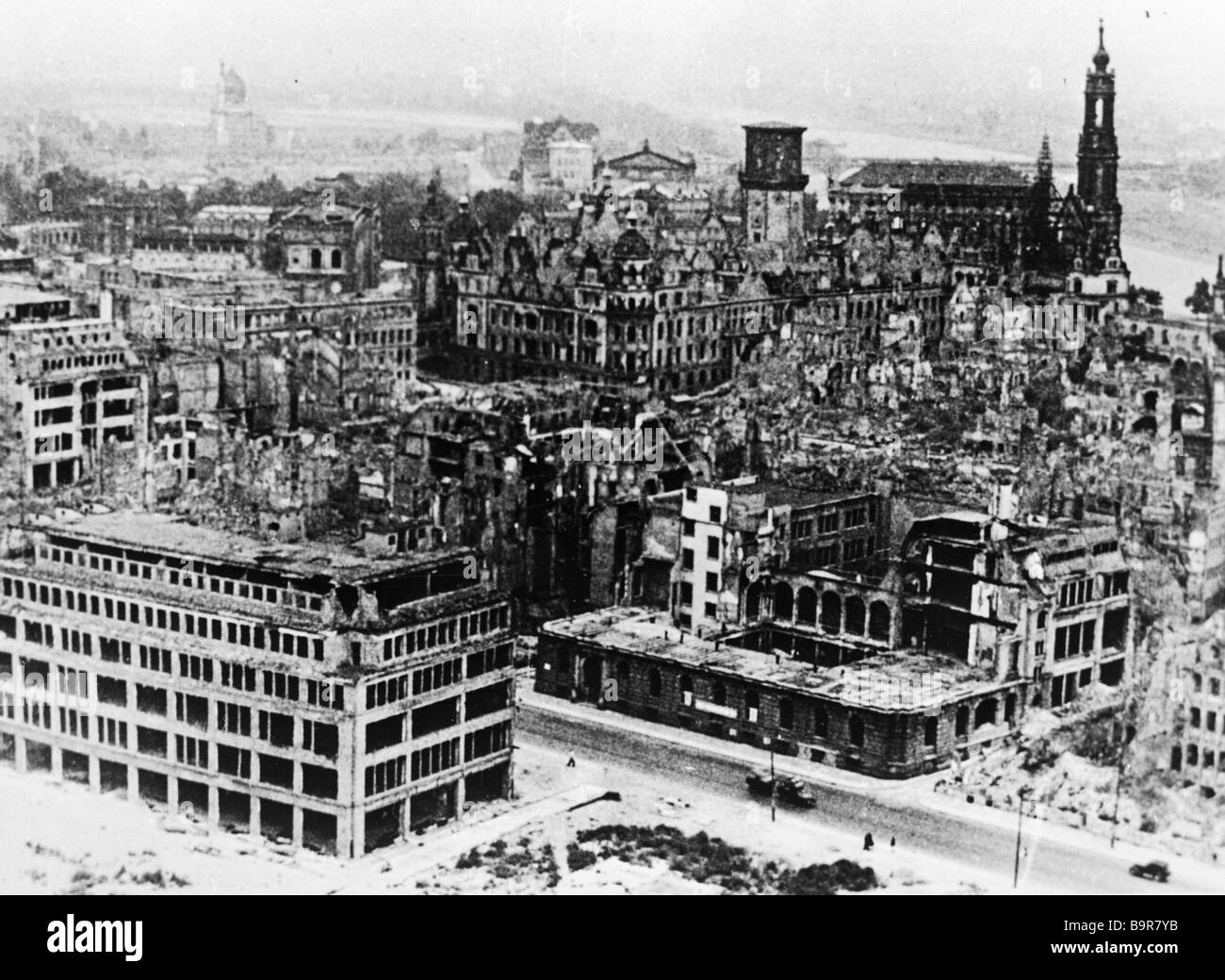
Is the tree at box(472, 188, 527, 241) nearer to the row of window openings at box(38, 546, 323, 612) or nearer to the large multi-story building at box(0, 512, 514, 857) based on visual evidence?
the row of window openings at box(38, 546, 323, 612)

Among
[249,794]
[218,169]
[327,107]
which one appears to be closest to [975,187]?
[327,107]

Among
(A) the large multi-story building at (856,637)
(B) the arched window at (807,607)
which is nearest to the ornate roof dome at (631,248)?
(A) the large multi-story building at (856,637)

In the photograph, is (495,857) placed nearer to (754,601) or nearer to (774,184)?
(754,601)

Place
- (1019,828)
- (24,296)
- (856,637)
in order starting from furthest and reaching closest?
1. (24,296)
2. (856,637)
3. (1019,828)

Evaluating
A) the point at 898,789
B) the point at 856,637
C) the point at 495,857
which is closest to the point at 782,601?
the point at 856,637

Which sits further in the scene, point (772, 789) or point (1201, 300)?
point (1201, 300)

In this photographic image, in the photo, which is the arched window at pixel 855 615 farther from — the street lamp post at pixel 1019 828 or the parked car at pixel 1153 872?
the parked car at pixel 1153 872

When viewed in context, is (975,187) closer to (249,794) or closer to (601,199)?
(601,199)
